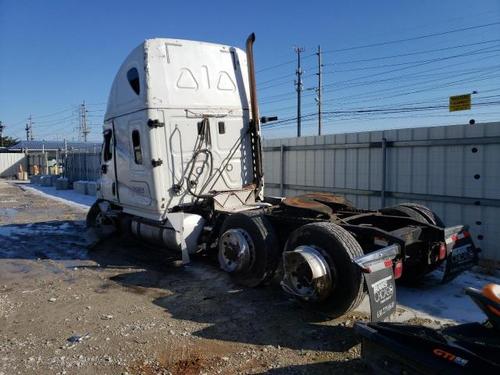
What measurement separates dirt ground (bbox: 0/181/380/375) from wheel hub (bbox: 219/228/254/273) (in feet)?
1.08

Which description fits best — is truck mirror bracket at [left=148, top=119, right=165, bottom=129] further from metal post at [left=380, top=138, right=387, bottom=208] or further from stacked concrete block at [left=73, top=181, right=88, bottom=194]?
→ stacked concrete block at [left=73, top=181, right=88, bottom=194]

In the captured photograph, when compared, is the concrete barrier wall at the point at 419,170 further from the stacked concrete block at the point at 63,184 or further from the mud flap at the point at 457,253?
the stacked concrete block at the point at 63,184

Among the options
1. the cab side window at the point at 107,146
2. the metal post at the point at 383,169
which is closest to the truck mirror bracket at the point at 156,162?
the cab side window at the point at 107,146

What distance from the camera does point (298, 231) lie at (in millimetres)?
5191

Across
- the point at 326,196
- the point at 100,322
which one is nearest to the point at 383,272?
the point at 326,196

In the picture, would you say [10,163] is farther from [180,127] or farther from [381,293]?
[381,293]

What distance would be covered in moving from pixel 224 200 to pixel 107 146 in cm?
318

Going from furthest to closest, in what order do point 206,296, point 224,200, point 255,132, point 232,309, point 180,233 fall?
point 255,132 < point 224,200 < point 180,233 < point 206,296 < point 232,309

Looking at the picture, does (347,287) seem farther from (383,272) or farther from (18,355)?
(18,355)

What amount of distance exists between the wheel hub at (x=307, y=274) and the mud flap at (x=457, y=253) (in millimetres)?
1792

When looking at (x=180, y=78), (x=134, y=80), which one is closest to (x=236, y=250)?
(x=180, y=78)

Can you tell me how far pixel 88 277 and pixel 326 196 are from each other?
387 centimetres

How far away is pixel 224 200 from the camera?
7582 millimetres

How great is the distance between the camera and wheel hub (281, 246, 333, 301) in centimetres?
462
